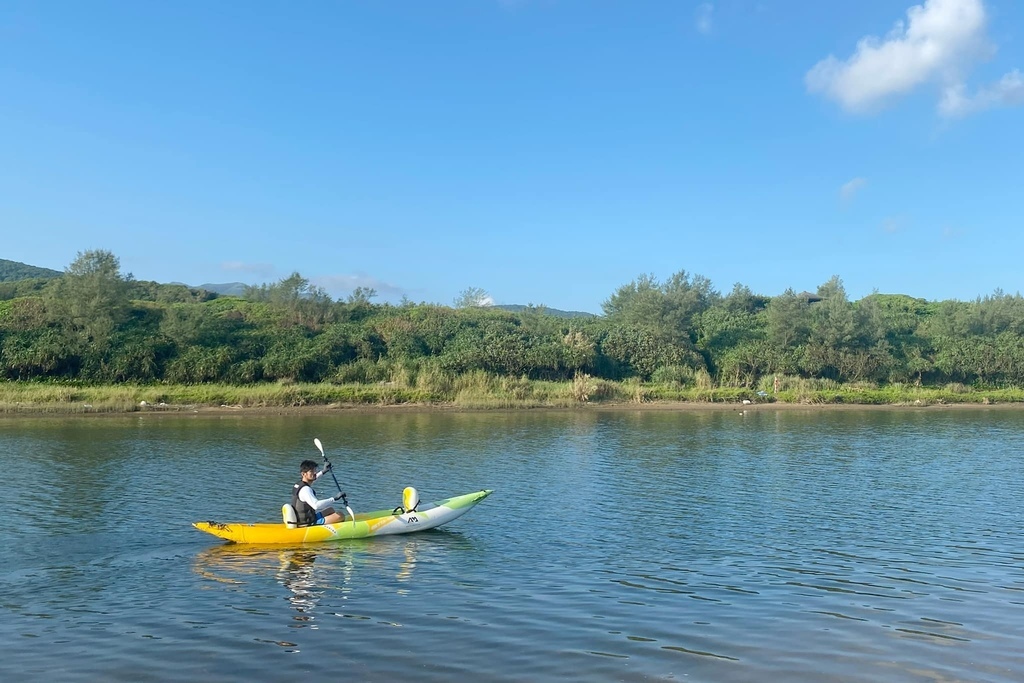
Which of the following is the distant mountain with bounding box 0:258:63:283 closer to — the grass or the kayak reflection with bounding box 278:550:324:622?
the grass

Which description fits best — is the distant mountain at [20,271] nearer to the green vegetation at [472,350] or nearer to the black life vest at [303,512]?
the green vegetation at [472,350]

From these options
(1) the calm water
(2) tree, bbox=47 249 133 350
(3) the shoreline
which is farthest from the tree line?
(1) the calm water

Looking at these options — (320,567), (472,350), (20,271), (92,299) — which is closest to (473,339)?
(472,350)

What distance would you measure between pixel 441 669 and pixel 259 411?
3376 centimetres

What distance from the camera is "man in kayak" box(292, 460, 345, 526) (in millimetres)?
15930

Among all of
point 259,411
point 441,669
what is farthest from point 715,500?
point 259,411

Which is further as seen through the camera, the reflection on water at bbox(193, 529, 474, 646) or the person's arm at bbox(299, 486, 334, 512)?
the person's arm at bbox(299, 486, 334, 512)

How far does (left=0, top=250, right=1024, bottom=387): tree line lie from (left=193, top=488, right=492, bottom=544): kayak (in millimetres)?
30536

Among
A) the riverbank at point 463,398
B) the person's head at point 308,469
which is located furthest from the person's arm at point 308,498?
the riverbank at point 463,398

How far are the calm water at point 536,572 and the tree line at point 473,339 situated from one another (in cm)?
2389

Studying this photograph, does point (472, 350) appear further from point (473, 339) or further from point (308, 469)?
point (308, 469)

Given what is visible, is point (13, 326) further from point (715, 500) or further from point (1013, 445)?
point (1013, 445)

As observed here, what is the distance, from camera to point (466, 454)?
26.8 meters

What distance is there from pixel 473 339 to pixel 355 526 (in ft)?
134
